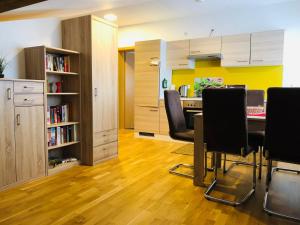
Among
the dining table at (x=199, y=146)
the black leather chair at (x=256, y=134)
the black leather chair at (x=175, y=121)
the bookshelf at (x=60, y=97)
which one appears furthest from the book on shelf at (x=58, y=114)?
the black leather chair at (x=256, y=134)

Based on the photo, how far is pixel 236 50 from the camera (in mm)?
4367

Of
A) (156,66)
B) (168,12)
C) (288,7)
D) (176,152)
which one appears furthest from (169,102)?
(288,7)

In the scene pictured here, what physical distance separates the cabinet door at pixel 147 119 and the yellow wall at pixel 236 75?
86 cm

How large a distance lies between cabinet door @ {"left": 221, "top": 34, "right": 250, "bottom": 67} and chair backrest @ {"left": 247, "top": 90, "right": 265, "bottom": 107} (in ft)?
3.15

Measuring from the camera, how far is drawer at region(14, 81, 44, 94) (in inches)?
99.3

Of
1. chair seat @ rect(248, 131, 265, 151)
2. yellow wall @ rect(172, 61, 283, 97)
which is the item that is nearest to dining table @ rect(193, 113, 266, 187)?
chair seat @ rect(248, 131, 265, 151)

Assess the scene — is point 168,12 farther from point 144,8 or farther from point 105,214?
point 105,214

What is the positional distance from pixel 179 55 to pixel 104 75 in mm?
2113

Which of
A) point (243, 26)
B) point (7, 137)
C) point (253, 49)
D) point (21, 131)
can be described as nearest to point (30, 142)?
point (21, 131)

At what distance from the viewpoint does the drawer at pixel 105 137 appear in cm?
333

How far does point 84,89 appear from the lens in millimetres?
3277

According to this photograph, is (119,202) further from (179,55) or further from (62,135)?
(179,55)

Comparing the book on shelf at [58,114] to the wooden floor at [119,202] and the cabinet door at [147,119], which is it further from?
the cabinet door at [147,119]

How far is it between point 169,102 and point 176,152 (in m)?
1.35
